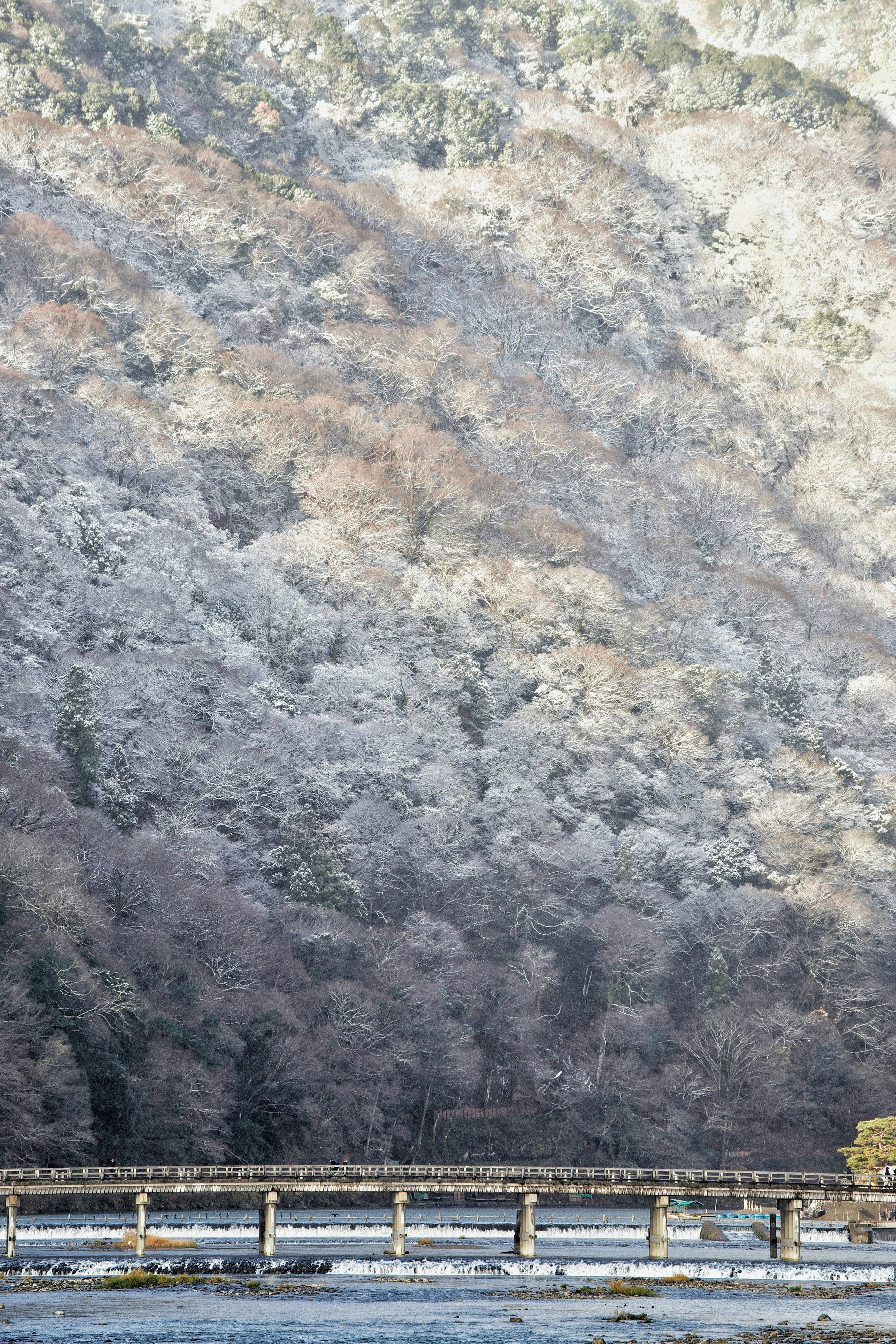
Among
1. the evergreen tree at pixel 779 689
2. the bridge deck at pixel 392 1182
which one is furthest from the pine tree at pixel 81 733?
the evergreen tree at pixel 779 689

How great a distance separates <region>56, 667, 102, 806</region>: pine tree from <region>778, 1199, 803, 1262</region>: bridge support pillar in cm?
3513

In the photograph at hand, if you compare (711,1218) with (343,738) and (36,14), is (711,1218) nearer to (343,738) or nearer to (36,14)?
(343,738)

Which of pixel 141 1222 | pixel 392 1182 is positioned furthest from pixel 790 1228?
pixel 141 1222

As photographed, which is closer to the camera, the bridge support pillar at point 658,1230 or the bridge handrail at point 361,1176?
the bridge handrail at point 361,1176

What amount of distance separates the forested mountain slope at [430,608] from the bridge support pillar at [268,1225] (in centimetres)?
724

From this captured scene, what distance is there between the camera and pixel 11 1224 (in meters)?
43.5

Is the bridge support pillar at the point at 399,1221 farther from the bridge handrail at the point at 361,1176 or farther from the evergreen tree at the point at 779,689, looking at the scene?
the evergreen tree at the point at 779,689

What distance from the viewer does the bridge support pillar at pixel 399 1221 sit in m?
45.7

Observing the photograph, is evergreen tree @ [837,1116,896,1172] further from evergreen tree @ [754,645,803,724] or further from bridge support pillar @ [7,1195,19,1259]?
bridge support pillar @ [7,1195,19,1259]

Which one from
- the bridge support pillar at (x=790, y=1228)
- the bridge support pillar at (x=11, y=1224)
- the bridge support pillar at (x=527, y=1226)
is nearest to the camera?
the bridge support pillar at (x=11, y=1224)

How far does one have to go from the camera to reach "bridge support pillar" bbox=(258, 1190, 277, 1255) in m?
45.0

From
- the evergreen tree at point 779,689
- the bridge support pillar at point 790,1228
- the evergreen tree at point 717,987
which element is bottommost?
the evergreen tree at point 717,987

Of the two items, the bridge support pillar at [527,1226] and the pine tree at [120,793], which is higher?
the bridge support pillar at [527,1226]

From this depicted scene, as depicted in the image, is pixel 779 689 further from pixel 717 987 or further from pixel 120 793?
pixel 120 793
